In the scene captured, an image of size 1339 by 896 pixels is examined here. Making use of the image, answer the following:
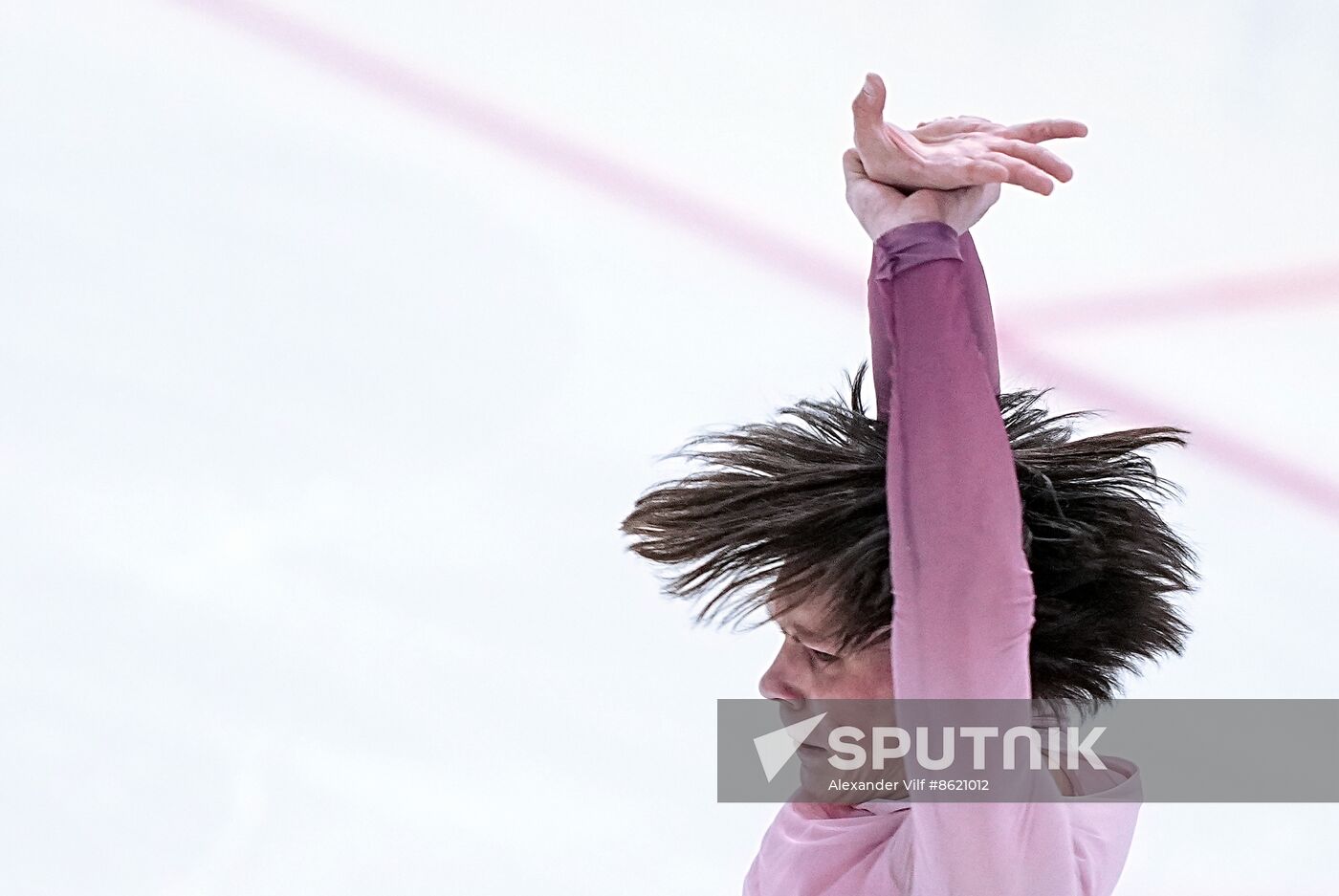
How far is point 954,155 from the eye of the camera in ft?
2.51

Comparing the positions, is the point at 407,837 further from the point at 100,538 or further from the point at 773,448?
the point at 773,448

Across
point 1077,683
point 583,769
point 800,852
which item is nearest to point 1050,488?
point 1077,683

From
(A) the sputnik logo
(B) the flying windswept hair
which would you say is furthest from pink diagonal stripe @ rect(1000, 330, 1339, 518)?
(B) the flying windswept hair

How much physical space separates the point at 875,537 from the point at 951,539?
14 cm

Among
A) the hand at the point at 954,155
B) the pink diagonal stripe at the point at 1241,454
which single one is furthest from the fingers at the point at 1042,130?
the pink diagonal stripe at the point at 1241,454

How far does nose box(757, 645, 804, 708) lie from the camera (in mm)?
919

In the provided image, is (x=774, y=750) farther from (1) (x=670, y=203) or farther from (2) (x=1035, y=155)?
(1) (x=670, y=203)

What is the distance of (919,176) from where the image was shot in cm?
76

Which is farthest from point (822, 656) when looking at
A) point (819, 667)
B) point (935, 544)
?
point (935, 544)

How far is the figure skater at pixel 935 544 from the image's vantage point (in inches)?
28.0

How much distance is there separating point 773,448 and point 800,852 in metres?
0.26

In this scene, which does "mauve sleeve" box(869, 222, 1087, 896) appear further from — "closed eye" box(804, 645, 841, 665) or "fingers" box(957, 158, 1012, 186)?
"closed eye" box(804, 645, 841, 665)

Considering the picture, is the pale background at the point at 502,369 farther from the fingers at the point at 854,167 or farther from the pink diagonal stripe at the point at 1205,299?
the fingers at the point at 854,167

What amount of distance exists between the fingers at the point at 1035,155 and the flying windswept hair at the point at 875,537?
0.20m
